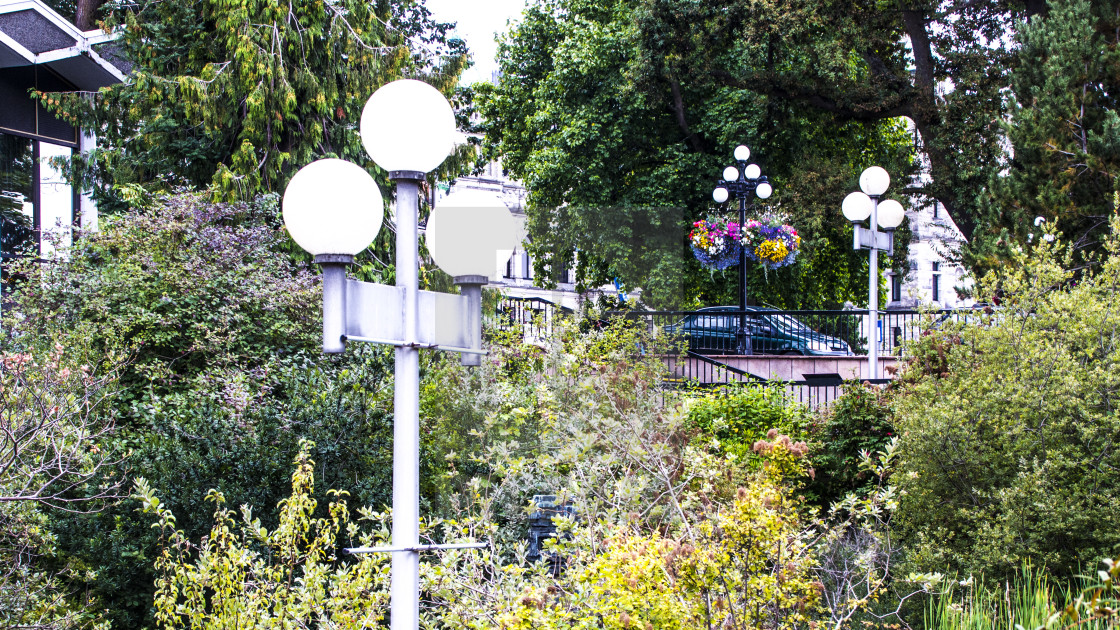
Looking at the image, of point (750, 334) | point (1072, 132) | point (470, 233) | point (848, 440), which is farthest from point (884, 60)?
point (470, 233)

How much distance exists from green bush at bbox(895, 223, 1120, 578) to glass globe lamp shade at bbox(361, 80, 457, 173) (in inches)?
166

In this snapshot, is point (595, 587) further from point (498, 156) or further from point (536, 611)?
point (498, 156)

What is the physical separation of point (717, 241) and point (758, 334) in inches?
122

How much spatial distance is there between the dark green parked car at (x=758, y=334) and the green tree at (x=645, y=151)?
2594mm

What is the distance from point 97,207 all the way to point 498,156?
16234 millimetres

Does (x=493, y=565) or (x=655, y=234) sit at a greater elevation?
(x=655, y=234)

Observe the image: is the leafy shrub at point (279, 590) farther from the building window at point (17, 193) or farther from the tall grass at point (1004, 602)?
the building window at point (17, 193)

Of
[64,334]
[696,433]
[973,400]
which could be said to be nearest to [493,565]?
[973,400]

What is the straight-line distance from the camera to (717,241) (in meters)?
17.7

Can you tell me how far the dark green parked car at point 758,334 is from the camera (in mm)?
18766

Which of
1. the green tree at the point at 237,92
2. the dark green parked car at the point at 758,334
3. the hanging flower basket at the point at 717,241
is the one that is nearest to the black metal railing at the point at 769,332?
the dark green parked car at the point at 758,334

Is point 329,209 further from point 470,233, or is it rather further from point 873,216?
point 873,216

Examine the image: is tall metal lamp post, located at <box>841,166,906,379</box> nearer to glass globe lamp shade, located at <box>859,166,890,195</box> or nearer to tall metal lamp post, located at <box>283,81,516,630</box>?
glass globe lamp shade, located at <box>859,166,890,195</box>

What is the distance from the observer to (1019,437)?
21.0ft
